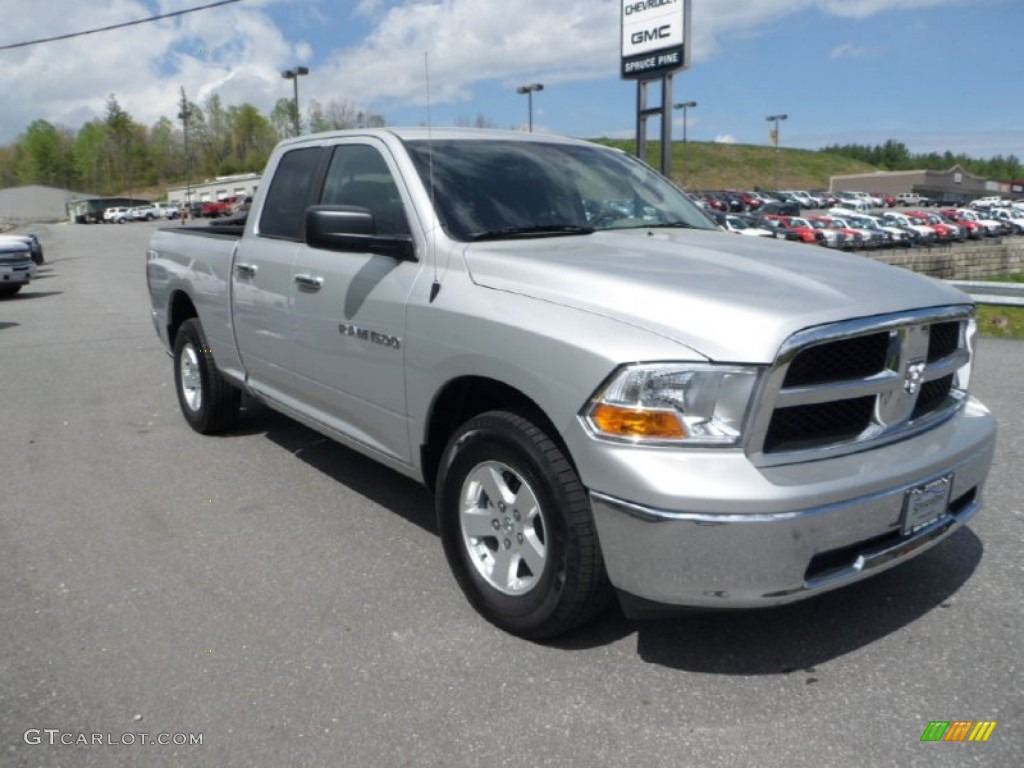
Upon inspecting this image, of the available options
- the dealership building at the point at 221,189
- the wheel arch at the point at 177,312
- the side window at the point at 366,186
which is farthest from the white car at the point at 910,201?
the side window at the point at 366,186

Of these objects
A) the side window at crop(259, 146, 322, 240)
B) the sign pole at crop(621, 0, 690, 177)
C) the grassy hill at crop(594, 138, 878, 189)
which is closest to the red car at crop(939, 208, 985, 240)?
the sign pole at crop(621, 0, 690, 177)

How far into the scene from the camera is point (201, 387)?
621 cm

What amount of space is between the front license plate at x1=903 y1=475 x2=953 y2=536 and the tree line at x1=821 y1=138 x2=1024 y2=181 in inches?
6657

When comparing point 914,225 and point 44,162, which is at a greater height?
point 44,162

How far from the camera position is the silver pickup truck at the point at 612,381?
2.74m

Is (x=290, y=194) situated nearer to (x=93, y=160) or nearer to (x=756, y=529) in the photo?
(x=756, y=529)

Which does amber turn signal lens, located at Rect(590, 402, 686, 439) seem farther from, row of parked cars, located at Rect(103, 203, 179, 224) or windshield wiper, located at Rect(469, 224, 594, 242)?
row of parked cars, located at Rect(103, 203, 179, 224)

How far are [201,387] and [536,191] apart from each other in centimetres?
319

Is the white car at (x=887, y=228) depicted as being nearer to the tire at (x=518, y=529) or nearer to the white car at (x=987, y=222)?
the white car at (x=987, y=222)

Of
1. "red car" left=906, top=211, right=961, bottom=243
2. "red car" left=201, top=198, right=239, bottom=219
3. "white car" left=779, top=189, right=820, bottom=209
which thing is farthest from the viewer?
"white car" left=779, top=189, right=820, bottom=209

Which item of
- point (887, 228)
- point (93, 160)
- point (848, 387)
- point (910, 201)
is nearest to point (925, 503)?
point (848, 387)

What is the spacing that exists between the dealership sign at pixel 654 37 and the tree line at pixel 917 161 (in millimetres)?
152493

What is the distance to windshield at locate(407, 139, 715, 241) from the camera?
3898 mm

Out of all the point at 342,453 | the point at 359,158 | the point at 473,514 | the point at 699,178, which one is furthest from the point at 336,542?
the point at 699,178
